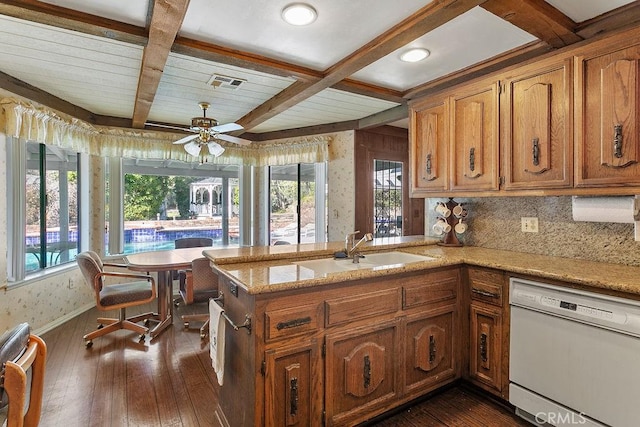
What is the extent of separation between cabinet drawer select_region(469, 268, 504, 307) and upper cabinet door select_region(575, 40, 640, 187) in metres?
0.72

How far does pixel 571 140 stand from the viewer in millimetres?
1952

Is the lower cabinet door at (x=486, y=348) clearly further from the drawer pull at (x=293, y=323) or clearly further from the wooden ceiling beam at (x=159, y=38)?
the wooden ceiling beam at (x=159, y=38)

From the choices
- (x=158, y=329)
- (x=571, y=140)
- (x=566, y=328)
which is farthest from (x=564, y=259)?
(x=158, y=329)

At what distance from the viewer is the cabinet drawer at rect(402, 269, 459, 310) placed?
197cm

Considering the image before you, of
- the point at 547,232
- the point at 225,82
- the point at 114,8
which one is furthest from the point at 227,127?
the point at 547,232

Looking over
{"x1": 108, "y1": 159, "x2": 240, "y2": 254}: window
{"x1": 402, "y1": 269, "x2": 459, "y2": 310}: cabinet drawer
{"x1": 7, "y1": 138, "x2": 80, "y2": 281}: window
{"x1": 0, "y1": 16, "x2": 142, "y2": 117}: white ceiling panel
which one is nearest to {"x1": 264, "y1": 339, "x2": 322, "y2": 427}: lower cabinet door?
{"x1": 402, "y1": 269, "x2": 459, "y2": 310}: cabinet drawer

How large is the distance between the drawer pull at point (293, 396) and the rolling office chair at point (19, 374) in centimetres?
94

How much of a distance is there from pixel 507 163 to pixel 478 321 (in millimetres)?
1088

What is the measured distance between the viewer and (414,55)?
2.34 m

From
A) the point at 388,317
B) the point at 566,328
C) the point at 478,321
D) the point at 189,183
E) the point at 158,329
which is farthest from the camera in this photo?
the point at 189,183

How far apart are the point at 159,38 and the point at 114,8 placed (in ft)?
0.79

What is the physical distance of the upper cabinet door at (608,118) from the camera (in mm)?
1728

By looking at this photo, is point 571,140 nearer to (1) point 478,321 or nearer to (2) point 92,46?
(1) point 478,321

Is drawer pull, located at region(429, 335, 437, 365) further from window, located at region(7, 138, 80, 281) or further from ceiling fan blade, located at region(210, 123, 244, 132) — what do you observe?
window, located at region(7, 138, 80, 281)
